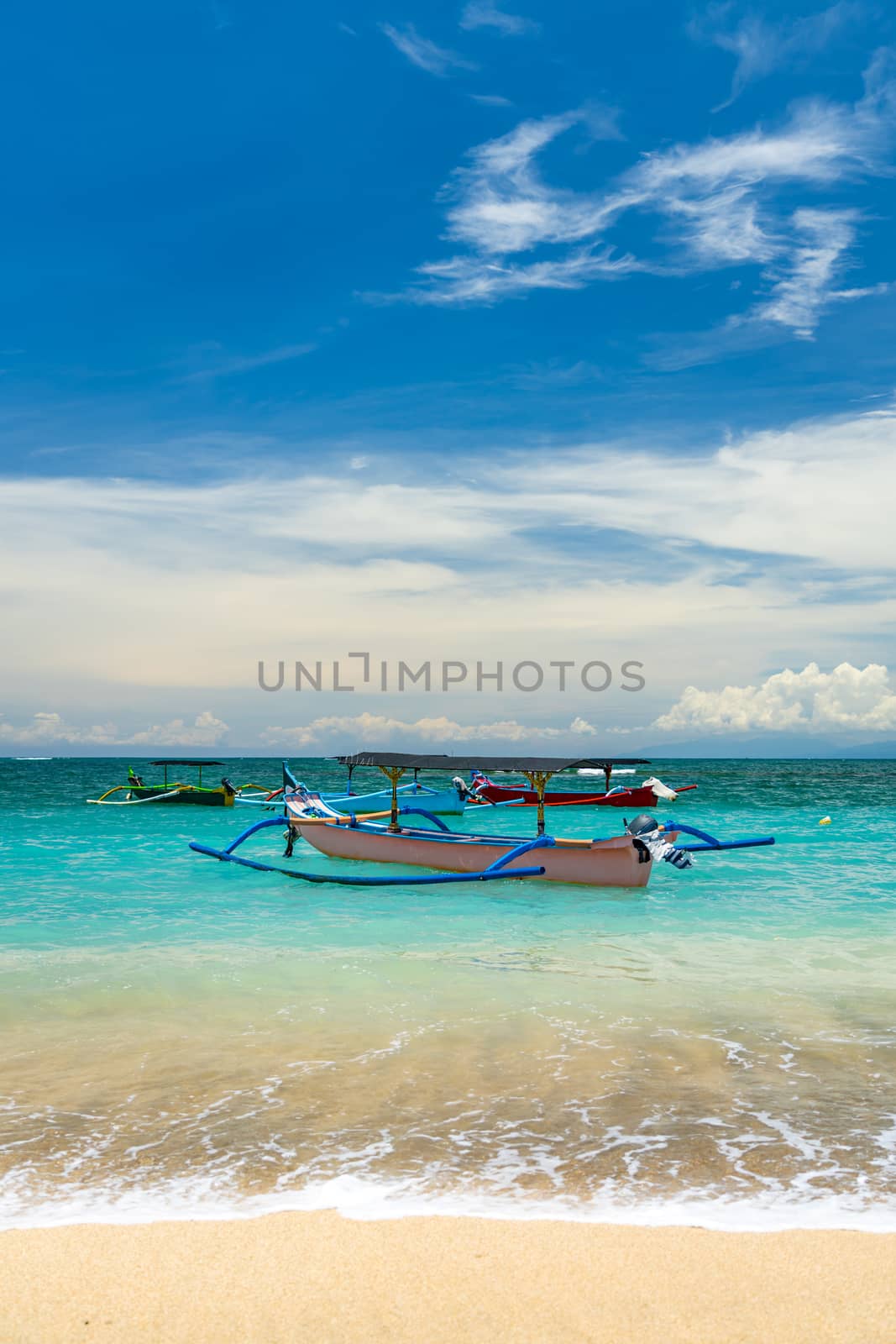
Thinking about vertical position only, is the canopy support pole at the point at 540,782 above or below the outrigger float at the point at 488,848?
above

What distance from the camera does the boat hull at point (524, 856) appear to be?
744 inches

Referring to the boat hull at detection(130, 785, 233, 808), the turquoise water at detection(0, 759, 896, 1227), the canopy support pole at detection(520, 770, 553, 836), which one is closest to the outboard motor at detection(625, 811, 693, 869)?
the turquoise water at detection(0, 759, 896, 1227)

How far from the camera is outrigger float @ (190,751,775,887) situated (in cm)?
1855

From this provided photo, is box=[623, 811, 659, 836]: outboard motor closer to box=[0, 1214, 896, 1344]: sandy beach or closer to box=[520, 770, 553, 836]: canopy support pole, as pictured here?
box=[520, 770, 553, 836]: canopy support pole

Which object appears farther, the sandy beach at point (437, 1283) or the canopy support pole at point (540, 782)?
the canopy support pole at point (540, 782)

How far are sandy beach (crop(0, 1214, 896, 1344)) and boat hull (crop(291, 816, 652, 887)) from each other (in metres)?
13.4

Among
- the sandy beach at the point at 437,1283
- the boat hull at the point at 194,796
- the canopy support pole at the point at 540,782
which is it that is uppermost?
the canopy support pole at the point at 540,782

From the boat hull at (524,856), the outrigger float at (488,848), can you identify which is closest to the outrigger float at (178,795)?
the outrigger float at (488,848)

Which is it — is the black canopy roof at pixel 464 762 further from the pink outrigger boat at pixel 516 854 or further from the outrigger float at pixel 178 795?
the outrigger float at pixel 178 795

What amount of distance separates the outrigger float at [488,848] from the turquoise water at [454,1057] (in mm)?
737

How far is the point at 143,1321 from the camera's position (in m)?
4.21

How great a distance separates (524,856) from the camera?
19.5 meters

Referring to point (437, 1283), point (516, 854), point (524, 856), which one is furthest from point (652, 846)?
point (437, 1283)

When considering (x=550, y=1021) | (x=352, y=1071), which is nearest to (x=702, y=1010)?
(x=550, y=1021)
